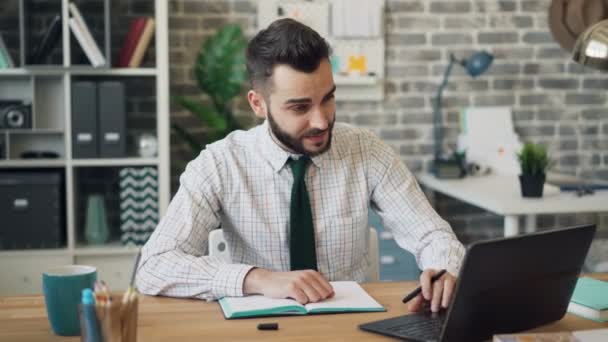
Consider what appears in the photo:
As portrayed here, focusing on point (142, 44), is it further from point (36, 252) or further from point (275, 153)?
point (275, 153)

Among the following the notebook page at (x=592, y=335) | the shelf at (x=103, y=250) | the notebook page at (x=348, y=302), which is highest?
the notebook page at (x=348, y=302)

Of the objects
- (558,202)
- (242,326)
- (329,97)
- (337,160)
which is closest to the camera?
(242,326)

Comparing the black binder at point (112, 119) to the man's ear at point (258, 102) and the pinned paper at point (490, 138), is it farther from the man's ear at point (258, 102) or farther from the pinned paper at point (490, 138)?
the pinned paper at point (490, 138)

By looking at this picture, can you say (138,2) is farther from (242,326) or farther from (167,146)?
(242,326)

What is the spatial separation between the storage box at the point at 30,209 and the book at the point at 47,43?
0.49 metres

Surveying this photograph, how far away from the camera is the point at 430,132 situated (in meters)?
4.26

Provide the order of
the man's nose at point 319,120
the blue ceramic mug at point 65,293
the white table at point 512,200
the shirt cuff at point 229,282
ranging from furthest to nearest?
the white table at point 512,200 < the man's nose at point 319,120 < the shirt cuff at point 229,282 < the blue ceramic mug at point 65,293

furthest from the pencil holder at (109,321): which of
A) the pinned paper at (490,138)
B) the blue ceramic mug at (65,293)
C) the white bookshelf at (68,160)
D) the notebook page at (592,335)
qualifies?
the pinned paper at (490,138)

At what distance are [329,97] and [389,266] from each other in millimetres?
1931

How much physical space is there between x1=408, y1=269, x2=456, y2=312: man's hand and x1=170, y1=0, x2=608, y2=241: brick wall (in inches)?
97.3

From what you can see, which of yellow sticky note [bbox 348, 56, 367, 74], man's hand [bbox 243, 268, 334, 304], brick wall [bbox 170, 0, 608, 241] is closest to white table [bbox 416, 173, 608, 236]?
brick wall [bbox 170, 0, 608, 241]

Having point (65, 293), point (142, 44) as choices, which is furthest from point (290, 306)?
point (142, 44)

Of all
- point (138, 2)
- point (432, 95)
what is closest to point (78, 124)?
point (138, 2)

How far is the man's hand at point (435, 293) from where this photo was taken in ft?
5.43
